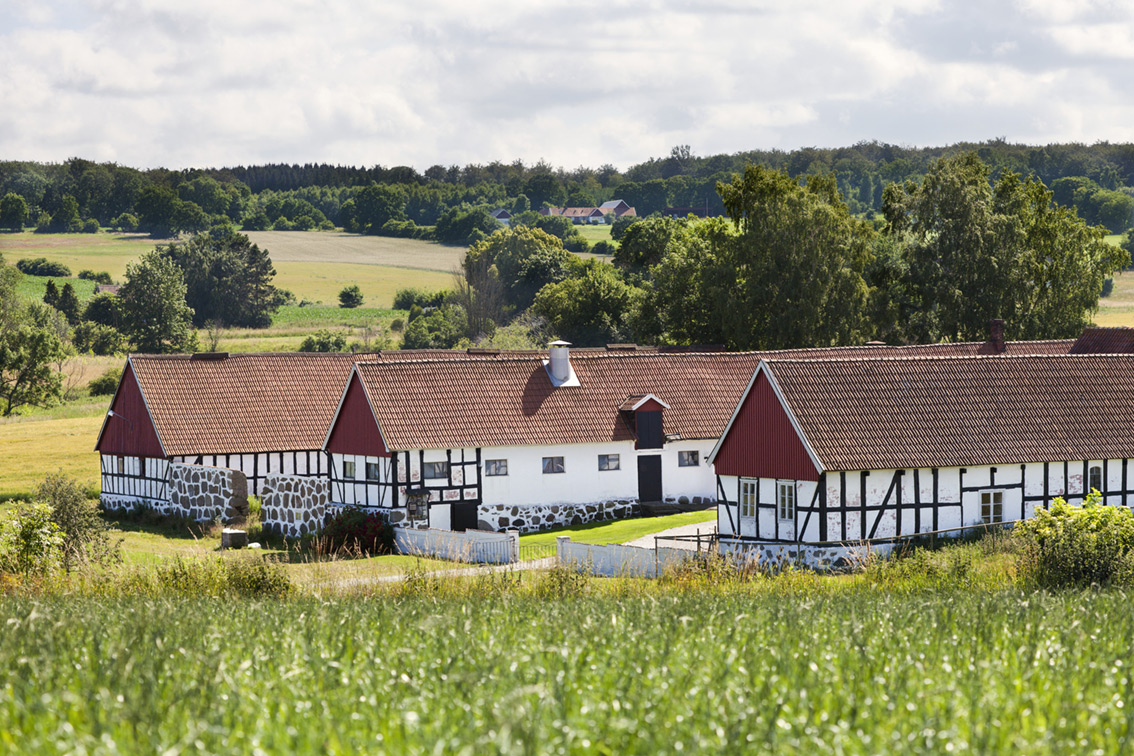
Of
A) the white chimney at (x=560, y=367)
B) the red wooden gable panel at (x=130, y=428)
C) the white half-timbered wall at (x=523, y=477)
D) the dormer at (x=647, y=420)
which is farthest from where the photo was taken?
the red wooden gable panel at (x=130, y=428)

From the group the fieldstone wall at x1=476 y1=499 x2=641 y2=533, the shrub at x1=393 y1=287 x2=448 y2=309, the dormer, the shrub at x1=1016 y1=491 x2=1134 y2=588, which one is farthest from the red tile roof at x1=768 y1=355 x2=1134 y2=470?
the shrub at x1=393 y1=287 x2=448 y2=309

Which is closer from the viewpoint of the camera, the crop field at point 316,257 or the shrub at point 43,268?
the shrub at point 43,268

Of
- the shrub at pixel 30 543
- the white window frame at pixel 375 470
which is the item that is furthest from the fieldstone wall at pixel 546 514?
the shrub at pixel 30 543

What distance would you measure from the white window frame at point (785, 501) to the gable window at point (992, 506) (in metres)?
5.06

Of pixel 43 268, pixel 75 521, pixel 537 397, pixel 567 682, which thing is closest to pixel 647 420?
pixel 537 397

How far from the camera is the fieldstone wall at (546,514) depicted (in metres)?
41.8

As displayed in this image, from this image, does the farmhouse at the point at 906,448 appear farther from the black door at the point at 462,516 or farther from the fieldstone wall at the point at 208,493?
the fieldstone wall at the point at 208,493

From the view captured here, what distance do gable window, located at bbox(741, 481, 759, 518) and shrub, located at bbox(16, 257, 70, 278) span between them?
116 meters

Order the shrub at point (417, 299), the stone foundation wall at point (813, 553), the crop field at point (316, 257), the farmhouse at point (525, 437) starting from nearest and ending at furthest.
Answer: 1. the stone foundation wall at point (813, 553)
2. the farmhouse at point (525, 437)
3. the shrub at point (417, 299)
4. the crop field at point (316, 257)

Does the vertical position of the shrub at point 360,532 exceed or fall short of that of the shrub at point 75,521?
it falls short

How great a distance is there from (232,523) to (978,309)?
41.2m

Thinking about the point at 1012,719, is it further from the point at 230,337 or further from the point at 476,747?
the point at 230,337

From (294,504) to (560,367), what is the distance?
10.2 m

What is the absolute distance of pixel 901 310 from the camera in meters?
70.6
